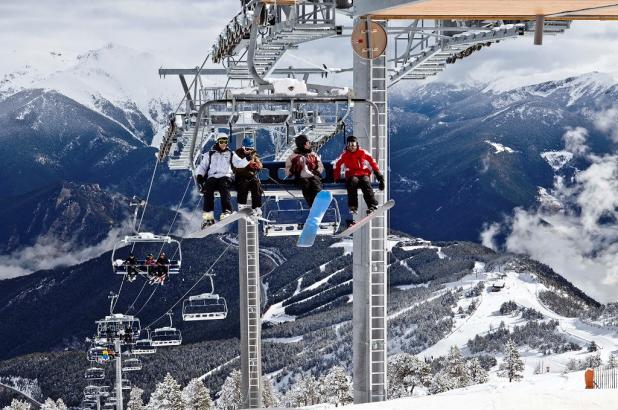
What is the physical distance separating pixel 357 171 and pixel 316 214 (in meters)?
1.00

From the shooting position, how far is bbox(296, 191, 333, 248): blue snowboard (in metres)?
18.2

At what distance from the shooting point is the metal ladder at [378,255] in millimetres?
18812

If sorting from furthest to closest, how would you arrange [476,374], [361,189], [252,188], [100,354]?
[476,374]
[100,354]
[252,188]
[361,189]

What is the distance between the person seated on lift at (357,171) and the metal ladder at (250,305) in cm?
1232

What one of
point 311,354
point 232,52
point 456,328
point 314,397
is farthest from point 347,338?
point 232,52

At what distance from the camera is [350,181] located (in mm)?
18188

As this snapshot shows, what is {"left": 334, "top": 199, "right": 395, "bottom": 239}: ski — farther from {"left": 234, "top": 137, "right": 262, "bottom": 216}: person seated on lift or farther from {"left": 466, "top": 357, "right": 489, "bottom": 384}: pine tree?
{"left": 466, "top": 357, "right": 489, "bottom": 384}: pine tree

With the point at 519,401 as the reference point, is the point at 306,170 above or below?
above

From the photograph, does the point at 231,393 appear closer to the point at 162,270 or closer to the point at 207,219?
the point at 162,270

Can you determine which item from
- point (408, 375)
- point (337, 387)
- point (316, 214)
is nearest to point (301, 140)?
point (316, 214)

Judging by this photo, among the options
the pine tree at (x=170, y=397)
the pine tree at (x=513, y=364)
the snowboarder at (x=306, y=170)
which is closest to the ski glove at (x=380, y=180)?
the snowboarder at (x=306, y=170)

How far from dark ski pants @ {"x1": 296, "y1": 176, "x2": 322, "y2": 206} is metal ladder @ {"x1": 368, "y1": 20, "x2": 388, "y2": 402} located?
3.62 ft

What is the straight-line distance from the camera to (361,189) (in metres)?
18.3

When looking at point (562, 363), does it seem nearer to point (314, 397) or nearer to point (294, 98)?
point (314, 397)
